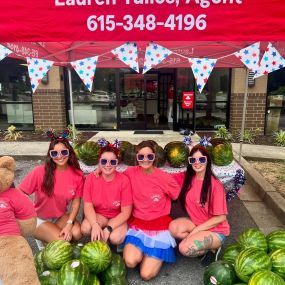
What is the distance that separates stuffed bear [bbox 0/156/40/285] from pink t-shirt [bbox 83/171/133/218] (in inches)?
31.7

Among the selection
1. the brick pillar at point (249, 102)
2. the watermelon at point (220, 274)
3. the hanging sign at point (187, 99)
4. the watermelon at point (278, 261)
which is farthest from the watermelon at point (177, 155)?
the brick pillar at point (249, 102)

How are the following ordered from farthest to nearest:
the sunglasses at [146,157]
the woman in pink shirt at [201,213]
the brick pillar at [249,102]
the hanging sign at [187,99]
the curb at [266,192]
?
1. the hanging sign at [187,99]
2. the brick pillar at [249,102]
3. the curb at [266,192]
4. the sunglasses at [146,157]
5. the woman in pink shirt at [201,213]

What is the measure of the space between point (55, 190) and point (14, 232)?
36.2 inches

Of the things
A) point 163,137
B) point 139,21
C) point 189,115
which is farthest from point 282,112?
point 139,21

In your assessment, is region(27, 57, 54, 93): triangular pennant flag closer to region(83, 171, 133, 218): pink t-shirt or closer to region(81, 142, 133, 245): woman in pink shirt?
region(81, 142, 133, 245): woman in pink shirt

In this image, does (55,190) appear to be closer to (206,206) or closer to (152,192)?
(152,192)

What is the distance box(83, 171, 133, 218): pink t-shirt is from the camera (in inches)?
141

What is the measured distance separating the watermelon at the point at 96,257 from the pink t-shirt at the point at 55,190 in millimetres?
817

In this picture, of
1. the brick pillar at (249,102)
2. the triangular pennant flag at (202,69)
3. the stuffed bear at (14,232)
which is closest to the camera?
the stuffed bear at (14,232)

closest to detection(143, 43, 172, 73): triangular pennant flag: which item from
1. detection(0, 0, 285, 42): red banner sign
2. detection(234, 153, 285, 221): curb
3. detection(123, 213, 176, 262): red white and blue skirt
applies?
detection(0, 0, 285, 42): red banner sign

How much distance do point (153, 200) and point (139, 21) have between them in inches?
74.5

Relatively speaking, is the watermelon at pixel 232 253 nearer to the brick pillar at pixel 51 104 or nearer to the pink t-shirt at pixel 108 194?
the pink t-shirt at pixel 108 194

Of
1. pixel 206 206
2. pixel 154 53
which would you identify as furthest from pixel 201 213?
pixel 154 53

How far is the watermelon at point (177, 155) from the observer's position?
4.32m
